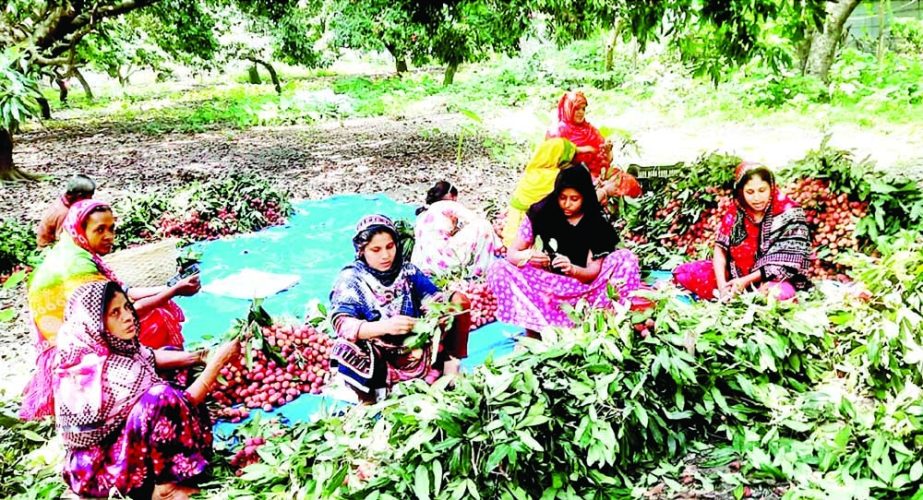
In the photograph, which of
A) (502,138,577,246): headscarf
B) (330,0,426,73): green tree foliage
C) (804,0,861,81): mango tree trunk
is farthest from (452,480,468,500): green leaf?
(330,0,426,73): green tree foliage

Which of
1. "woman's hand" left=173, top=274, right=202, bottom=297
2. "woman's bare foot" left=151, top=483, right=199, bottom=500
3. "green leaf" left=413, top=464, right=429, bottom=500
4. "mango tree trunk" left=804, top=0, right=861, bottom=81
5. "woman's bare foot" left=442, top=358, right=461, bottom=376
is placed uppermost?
Result: "mango tree trunk" left=804, top=0, right=861, bottom=81

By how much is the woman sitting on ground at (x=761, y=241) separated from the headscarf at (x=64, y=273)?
3089 mm

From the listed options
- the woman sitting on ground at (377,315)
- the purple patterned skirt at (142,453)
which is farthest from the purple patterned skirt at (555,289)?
the purple patterned skirt at (142,453)

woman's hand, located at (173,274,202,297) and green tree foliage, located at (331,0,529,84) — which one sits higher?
green tree foliage, located at (331,0,529,84)

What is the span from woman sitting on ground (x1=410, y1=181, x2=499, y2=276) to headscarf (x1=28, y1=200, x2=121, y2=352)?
201 centimetres

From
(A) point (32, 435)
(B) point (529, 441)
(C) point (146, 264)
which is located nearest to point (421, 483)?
(B) point (529, 441)

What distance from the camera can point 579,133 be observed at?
18.4 feet

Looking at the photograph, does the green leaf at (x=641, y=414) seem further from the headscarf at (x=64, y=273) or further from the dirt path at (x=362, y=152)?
the dirt path at (x=362, y=152)

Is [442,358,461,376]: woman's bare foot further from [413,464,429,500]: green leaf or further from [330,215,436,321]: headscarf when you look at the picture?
[413,464,429,500]: green leaf

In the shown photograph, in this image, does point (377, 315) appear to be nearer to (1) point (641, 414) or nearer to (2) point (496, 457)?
(2) point (496, 457)

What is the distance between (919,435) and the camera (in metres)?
2.35

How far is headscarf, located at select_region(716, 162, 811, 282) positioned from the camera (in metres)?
3.86

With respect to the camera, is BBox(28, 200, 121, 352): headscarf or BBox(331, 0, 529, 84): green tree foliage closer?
BBox(28, 200, 121, 352): headscarf

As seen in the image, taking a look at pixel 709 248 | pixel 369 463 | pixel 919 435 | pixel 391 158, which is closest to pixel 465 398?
pixel 369 463
